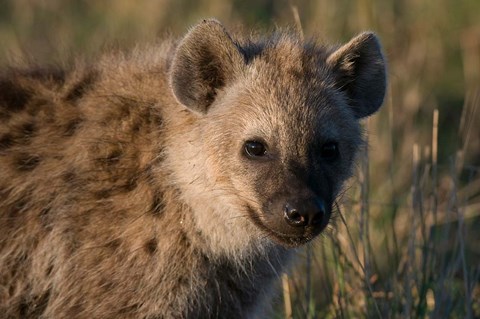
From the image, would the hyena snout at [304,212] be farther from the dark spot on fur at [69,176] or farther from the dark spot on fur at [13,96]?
the dark spot on fur at [13,96]

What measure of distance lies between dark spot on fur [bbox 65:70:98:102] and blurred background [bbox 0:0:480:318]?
1.32 ft

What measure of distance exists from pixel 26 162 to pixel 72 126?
0.27 m

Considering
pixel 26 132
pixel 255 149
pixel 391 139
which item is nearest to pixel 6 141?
pixel 26 132

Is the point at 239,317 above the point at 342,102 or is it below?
below

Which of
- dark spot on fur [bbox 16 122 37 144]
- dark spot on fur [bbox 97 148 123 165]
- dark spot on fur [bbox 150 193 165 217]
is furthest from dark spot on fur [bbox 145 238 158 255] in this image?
dark spot on fur [bbox 16 122 37 144]

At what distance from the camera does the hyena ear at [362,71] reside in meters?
5.03

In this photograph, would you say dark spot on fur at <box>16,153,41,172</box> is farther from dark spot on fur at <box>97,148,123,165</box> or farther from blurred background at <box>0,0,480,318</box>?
blurred background at <box>0,0,480,318</box>

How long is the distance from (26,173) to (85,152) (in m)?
0.29

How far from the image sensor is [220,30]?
4777mm

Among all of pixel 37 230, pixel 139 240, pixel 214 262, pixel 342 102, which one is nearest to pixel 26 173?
pixel 37 230

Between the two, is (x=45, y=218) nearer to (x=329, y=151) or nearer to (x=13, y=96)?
(x=13, y=96)

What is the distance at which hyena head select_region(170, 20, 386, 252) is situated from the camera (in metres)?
4.57

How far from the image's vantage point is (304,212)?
444cm

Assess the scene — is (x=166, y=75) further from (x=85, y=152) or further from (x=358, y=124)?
(x=358, y=124)
